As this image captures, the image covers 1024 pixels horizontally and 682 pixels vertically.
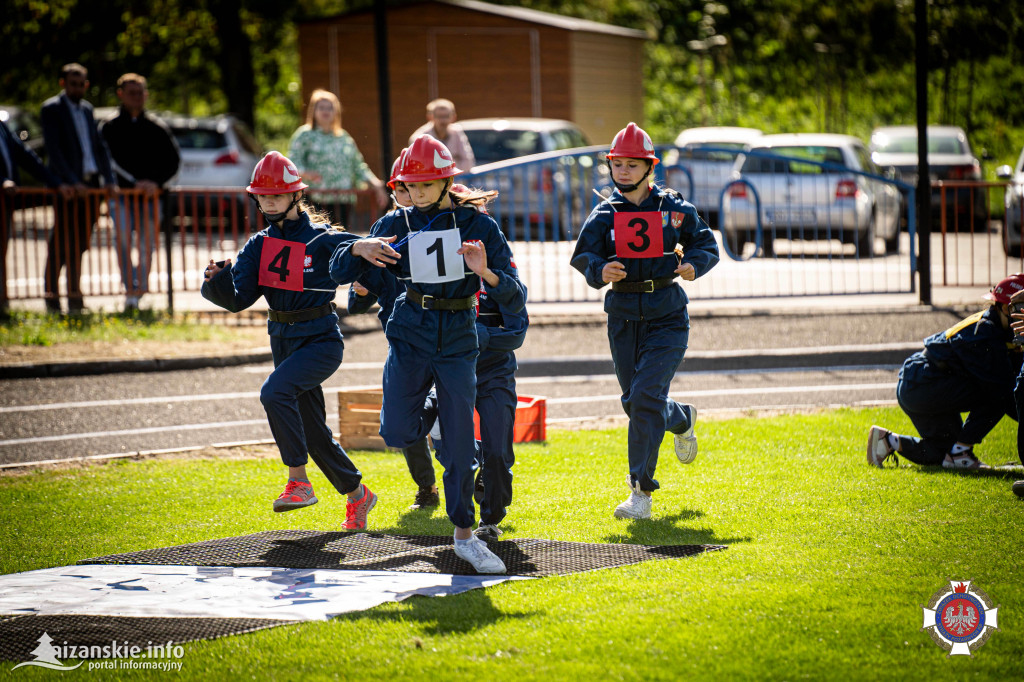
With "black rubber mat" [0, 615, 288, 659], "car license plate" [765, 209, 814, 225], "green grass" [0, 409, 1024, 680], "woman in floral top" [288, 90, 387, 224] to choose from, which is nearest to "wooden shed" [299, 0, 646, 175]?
"car license plate" [765, 209, 814, 225]

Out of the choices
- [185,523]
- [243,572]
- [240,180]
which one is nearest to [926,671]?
[243,572]

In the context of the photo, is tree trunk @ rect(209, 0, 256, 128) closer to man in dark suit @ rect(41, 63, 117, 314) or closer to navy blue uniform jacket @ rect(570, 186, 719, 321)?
man in dark suit @ rect(41, 63, 117, 314)

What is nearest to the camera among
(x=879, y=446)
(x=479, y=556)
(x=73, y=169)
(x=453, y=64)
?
(x=479, y=556)

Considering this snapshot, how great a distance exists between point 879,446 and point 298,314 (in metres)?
3.55

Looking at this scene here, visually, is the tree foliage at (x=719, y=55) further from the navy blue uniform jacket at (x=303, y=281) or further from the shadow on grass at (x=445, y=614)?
the shadow on grass at (x=445, y=614)

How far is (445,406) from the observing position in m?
5.88

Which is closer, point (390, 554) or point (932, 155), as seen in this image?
point (390, 554)

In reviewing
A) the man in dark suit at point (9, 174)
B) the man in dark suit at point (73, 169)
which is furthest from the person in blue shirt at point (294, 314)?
the man in dark suit at point (73, 169)

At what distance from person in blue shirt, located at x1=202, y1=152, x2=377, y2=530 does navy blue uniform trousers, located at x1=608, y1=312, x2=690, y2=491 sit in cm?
145

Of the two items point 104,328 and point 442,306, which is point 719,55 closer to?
point 104,328

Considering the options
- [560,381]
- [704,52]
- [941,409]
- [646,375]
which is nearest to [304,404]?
[646,375]

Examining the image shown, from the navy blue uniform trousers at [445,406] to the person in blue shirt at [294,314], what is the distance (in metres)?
Result: 0.76

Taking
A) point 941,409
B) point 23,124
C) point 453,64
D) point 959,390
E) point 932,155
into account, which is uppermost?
point 453,64

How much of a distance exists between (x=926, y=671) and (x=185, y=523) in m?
4.05
